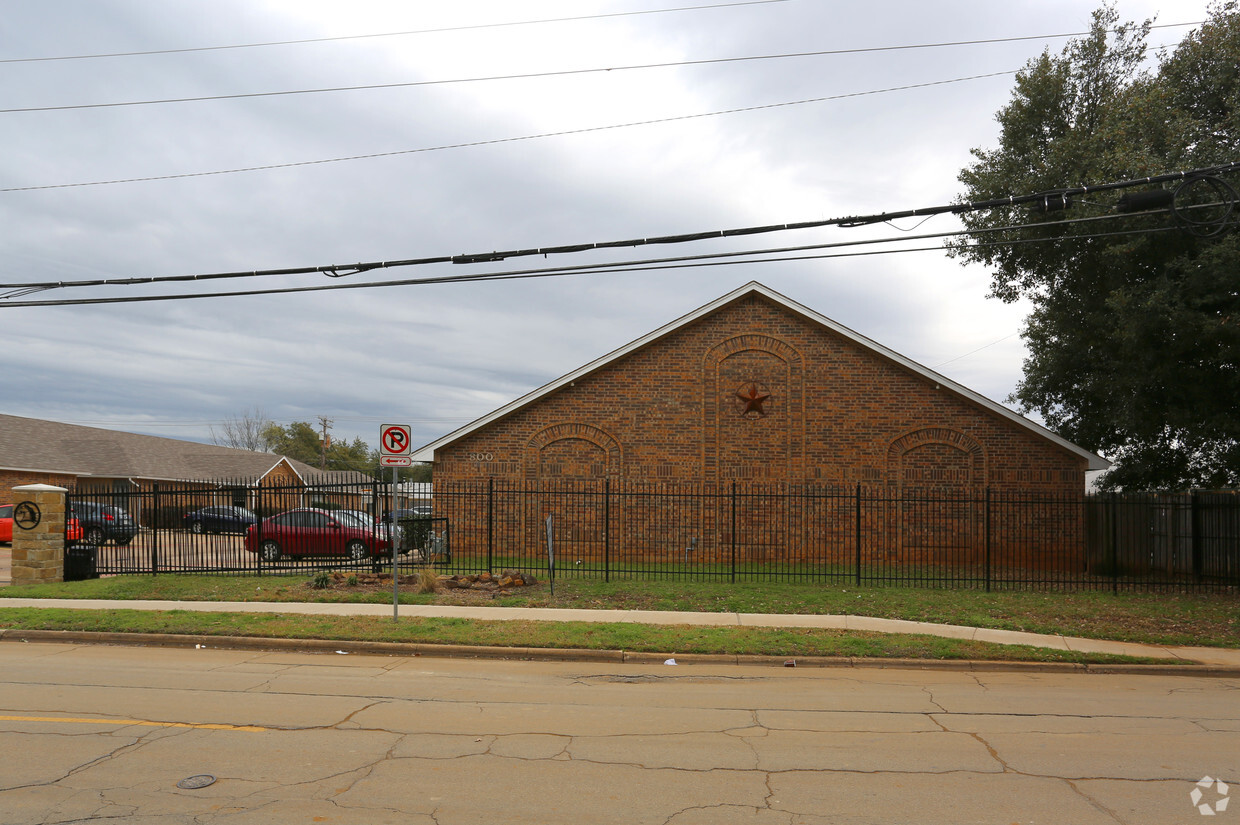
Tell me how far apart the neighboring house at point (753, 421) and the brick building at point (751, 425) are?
0.10ft

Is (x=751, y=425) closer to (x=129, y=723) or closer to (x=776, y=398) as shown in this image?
(x=776, y=398)

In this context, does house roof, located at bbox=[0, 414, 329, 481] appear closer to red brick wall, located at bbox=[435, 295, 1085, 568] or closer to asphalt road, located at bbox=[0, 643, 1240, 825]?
red brick wall, located at bbox=[435, 295, 1085, 568]

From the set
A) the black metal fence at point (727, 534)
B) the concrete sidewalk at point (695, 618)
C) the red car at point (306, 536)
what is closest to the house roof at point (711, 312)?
the black metal fence at point (727, 534)

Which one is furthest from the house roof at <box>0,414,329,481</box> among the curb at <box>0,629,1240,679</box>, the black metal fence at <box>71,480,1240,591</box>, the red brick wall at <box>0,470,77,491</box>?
the curb at <box>0,629,1240,679</box>

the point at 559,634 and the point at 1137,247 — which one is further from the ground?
the point at 1137,247

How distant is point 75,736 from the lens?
681cm

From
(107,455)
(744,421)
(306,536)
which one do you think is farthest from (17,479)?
(744,421)

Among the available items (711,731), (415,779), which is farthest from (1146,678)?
(415,779)

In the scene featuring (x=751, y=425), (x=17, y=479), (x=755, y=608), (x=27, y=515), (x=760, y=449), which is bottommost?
(x=755, y=608)

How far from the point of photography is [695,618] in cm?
1335

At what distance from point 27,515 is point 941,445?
2061 centimetres

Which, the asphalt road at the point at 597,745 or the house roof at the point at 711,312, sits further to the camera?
the house roof at the point at 711,312

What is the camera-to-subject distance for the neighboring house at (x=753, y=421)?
21.9m

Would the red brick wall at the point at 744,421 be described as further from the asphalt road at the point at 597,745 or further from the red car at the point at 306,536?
the asphalt road at the point at 597,745
